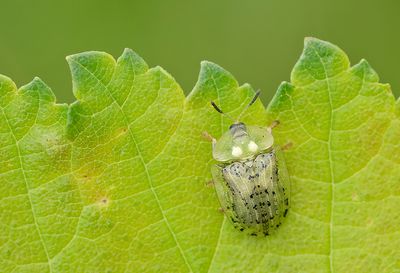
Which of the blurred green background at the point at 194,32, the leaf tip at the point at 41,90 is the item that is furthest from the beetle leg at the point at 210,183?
the blurred green background at the point at 194,32

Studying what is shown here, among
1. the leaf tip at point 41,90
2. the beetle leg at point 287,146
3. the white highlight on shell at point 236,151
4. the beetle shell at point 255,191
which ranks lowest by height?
the beetle shell at point 255,191

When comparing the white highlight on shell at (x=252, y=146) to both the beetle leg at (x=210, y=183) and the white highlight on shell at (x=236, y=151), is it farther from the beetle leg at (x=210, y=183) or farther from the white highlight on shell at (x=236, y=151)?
the beetle leg at (x=210, y=183)

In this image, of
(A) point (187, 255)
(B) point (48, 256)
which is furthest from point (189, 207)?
(B) point (48, 256)

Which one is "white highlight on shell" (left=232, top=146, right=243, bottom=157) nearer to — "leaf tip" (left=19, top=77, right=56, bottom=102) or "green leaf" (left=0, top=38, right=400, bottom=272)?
"green leaf" (left=0, top=38, right=400, bottom=272)

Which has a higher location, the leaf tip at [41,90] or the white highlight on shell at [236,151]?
the leaf tip at [41,90]

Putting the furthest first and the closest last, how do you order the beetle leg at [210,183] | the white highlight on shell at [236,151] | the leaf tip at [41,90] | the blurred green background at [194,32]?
the blurred green background at [194,32]
the white highlight on shell at [236,151]
the beetle leg at [210,183]
the leaf tip at [41,90]

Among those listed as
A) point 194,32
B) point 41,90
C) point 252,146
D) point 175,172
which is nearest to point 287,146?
point 252,146
